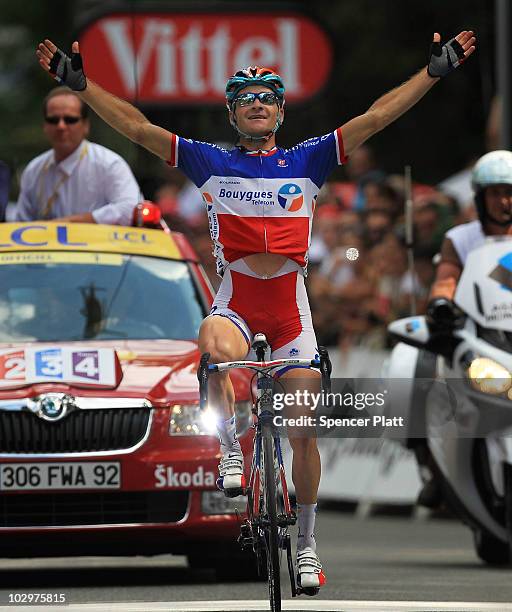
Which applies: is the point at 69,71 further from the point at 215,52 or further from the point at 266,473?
the point at 215,52

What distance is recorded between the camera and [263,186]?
10.3m

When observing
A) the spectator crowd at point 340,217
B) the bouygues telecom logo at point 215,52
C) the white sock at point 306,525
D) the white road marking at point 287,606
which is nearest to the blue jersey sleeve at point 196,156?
the white sock at point 306,525

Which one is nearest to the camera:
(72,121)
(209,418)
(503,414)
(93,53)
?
(209,418)

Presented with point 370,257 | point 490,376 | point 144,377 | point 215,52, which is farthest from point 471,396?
point 215,52

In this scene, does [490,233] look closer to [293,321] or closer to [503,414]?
[503,414]

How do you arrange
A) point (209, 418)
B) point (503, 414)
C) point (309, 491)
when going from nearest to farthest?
point (309, 491) → point (209, 418) → point (503, 414)

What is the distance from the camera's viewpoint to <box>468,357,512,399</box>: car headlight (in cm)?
1302

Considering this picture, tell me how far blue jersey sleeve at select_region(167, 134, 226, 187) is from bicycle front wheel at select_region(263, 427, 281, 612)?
4.09ft

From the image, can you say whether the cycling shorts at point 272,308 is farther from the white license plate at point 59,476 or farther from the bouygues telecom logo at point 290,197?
the white license plate at point 59,476

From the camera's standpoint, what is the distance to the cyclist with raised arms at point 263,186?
10266 mm

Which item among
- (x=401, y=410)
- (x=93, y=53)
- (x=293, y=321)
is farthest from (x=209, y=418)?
(x=93, y=53)

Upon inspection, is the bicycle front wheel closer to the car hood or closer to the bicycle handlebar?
the bicycle handlebar

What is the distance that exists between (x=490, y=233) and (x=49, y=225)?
266 centimetres

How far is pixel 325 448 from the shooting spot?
1983cm
